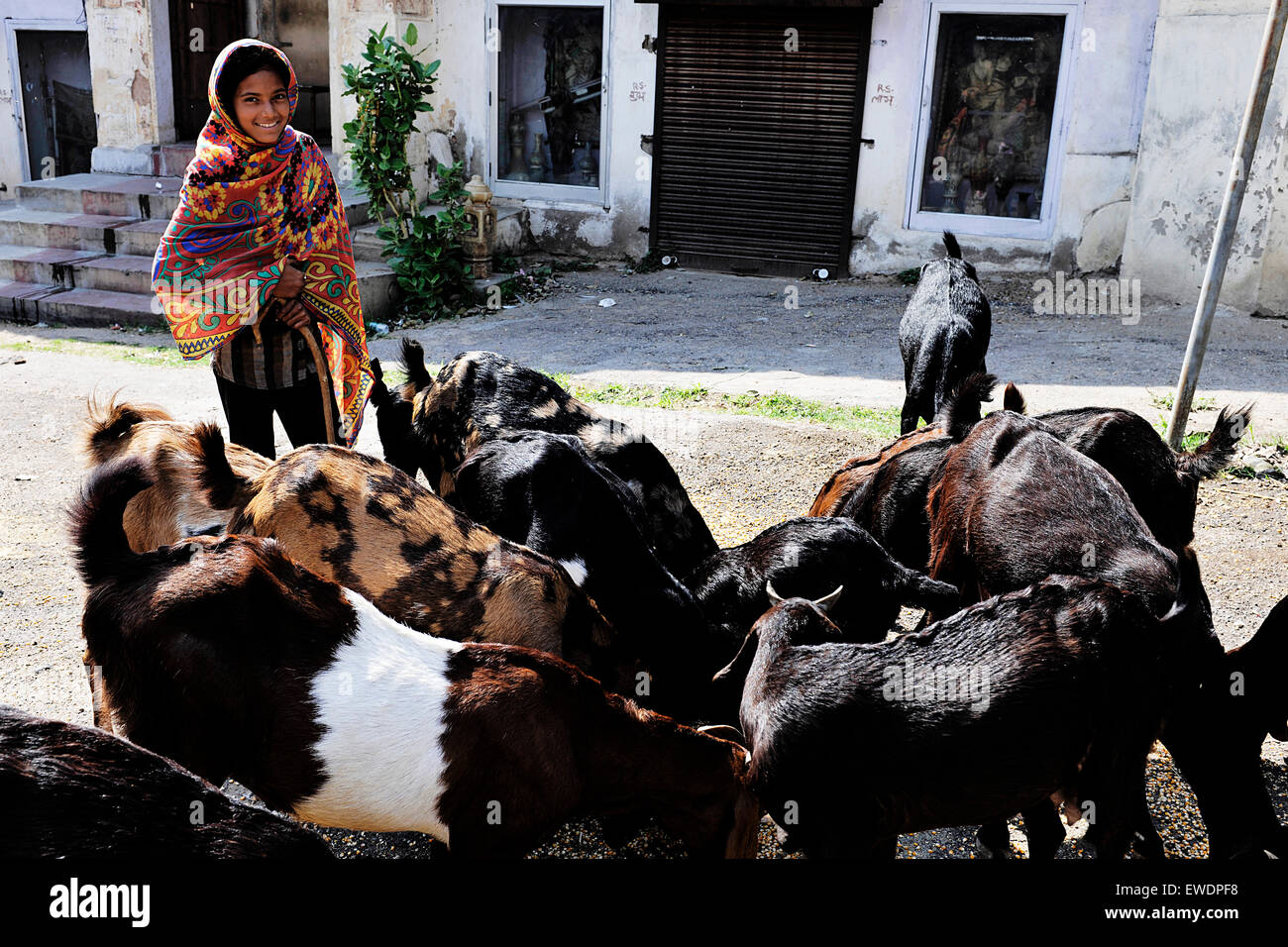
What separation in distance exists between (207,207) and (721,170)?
8.39 m

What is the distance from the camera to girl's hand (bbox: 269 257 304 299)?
479 cm

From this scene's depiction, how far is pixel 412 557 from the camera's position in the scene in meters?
3.71

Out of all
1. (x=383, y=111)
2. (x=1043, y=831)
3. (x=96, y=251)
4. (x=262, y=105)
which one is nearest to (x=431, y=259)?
(x=383, y=111)

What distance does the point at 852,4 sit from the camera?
11188 mm

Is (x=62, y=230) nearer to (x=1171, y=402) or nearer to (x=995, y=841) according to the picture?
(x=1171, y=402)

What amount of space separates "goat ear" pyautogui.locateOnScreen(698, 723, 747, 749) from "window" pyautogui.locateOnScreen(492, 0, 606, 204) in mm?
10219

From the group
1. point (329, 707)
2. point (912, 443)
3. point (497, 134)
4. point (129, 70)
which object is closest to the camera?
point (329, 707)

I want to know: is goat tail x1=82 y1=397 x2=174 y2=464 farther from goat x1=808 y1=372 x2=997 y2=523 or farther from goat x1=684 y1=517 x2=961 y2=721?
goat x1=808 y1=372 x2=997 y2=523

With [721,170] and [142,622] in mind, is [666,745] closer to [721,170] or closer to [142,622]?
[142,622]

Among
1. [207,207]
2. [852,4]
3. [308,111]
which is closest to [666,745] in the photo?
[207,207]

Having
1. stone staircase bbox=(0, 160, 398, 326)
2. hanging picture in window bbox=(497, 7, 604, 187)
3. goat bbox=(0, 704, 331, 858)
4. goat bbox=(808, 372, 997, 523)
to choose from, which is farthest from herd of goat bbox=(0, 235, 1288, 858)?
hanging picture in window bbox=(497, 7, 604, 187)

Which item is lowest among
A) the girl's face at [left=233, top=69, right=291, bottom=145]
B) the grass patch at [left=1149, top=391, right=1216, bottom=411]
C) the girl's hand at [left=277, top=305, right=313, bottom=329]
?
the grass patch at [left=1149, top=391, right=1216, bottom=411]

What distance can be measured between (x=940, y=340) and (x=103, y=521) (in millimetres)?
4849

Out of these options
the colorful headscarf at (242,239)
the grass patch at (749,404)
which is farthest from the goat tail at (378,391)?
the grass patch at (749,404)
